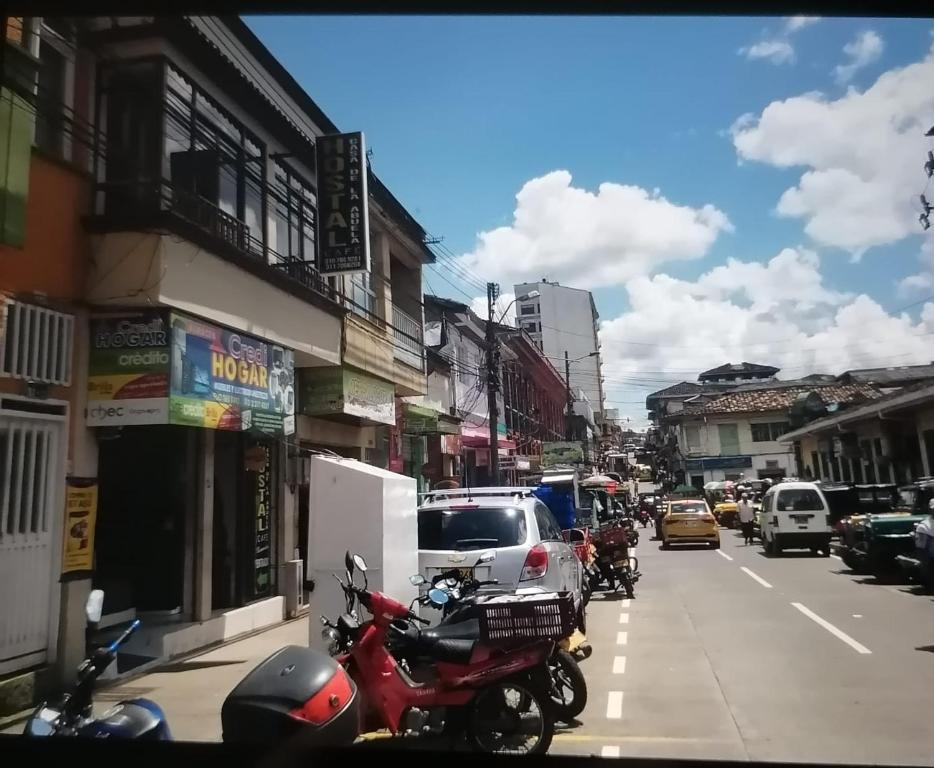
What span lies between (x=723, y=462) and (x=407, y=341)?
44090 mm

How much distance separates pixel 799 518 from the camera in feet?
60.6

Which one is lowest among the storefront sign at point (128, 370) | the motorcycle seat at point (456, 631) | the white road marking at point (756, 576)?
the white road marking at point (756, 576)

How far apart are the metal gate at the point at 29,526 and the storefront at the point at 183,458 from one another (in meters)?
0.63

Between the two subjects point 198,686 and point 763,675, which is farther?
point 198,686

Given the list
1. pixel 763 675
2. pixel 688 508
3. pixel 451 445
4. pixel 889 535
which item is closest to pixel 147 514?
pixel 763 675

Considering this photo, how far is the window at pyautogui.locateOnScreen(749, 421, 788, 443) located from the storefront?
48.6 meters

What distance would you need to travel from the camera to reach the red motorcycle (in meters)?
4.75

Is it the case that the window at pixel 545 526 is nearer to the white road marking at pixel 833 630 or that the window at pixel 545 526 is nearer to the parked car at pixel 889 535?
the white road marking at pixel 833 630

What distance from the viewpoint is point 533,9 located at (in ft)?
17.4

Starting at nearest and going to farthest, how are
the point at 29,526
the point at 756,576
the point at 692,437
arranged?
1. the point at 29,526
2. the point at 756,576
3. the point at 692,437

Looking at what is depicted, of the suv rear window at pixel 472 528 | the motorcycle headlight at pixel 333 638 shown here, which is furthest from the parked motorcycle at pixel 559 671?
the suv rear window at pixel 472 528

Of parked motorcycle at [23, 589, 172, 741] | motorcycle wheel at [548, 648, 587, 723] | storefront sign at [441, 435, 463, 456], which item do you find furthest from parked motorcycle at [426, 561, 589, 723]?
storefront sign at [441, 435, 463, 456]

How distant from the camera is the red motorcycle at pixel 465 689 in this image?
475 cm

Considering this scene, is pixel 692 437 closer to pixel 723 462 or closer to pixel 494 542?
pixel 723 462
